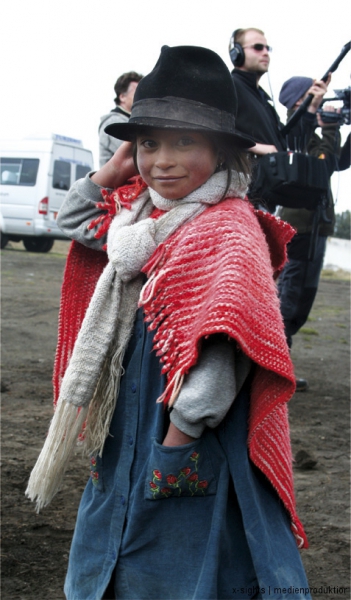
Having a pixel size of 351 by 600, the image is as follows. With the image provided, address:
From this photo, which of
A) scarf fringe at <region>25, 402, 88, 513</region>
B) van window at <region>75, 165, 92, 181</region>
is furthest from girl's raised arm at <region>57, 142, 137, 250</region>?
van window at <region>75, 165, 92, 181</region>

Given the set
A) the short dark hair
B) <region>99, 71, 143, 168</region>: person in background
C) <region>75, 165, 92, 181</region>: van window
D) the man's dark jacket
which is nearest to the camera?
the man's dark jacket

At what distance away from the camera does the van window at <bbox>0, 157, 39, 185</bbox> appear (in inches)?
697

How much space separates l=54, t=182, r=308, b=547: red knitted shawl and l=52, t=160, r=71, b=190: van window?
53.1 feet

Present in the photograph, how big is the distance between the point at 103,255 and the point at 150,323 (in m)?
0.42

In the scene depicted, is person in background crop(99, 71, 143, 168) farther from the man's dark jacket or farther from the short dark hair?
the man's dark jacket

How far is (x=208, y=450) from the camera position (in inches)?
70.1

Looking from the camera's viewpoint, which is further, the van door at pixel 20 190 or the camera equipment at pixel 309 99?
the van door at pixel 20 190

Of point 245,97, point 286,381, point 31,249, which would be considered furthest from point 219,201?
point 31,249

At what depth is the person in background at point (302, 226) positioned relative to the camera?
443 centimetres

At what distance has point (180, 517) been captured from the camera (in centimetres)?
182

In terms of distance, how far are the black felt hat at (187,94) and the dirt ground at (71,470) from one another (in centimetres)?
180

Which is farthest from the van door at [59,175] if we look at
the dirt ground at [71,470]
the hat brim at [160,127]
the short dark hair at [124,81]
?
the hat brim at [160,127]

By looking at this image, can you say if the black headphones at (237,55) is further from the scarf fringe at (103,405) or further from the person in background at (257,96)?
the scarf fringe at (103,405)

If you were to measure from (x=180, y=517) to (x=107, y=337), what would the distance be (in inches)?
18.7
